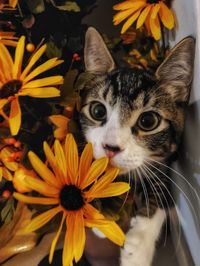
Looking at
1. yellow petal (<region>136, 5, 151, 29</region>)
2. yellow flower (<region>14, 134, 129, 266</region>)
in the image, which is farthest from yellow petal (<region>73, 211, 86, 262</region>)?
yellow petal (<region>136, 5, 151, 29</region>)

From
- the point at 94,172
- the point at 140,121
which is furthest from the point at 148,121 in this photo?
the point at 94,172

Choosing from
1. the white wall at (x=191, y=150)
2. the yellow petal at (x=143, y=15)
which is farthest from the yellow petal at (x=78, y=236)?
the yellow petal at (x=143, y=15)

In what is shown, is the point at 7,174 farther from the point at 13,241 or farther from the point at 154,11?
the point at 154,11

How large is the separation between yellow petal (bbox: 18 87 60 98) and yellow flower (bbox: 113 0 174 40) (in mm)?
199

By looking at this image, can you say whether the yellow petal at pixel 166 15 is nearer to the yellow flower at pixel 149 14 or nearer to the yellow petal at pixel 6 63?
the yellow flower at pixel 149 14

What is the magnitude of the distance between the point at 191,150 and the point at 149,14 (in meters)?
0.24

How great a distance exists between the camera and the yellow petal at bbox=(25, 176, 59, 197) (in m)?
0.48

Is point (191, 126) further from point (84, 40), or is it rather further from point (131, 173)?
point (84, 40)

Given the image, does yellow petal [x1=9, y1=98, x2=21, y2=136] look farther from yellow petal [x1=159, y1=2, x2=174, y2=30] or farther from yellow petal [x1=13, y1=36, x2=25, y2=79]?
yellow petal [x1=159, y1=2, x2=174, y2=30]

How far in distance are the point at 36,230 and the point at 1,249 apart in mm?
139

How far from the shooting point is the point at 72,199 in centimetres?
48

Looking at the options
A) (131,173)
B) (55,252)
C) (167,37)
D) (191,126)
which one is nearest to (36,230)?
(55,252)

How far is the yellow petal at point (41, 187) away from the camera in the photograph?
1.58 feet

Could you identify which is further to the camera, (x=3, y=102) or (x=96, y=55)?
(x=96, y=55)
